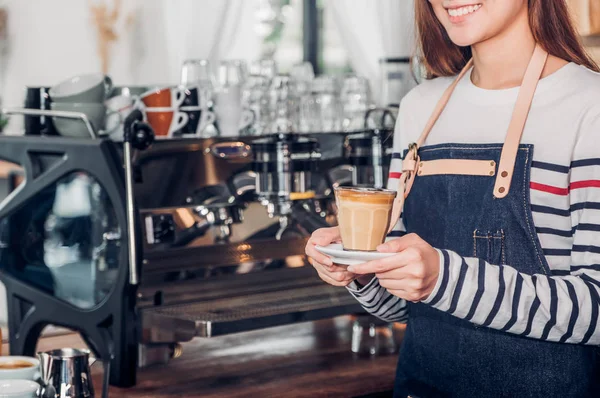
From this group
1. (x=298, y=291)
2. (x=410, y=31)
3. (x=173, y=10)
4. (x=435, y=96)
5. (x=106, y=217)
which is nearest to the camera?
(x=435, y=96)

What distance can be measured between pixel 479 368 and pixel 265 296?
0.68 metres

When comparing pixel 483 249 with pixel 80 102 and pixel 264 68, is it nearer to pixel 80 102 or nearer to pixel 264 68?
pixel 80 102

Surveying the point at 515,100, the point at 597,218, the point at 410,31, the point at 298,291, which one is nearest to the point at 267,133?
the point at 298,291

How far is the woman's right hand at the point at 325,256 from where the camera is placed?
52.8 inches

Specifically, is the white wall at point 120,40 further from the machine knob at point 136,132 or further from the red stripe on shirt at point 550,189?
the red stripe on shirt at point 550,189

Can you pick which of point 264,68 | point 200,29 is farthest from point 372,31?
point 264,68

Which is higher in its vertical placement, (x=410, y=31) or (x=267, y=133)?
(x=410, y=31)

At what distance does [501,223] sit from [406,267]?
27cm

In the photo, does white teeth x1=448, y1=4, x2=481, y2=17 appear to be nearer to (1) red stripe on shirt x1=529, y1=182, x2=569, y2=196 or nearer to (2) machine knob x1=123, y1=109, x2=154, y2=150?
(1) red stripe on shirt x1=529, y1=182, x2=569, y2=196

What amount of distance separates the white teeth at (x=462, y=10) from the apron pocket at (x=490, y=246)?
Answer: 0.32 meters

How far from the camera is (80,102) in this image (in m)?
2.04

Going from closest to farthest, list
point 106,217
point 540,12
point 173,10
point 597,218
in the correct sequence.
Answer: point 597,218 < point 540,12 < point 106,217 < point 173,10

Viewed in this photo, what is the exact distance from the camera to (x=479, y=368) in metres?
1.45

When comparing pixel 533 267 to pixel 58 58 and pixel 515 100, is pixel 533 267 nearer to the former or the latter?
pixel 515 100
